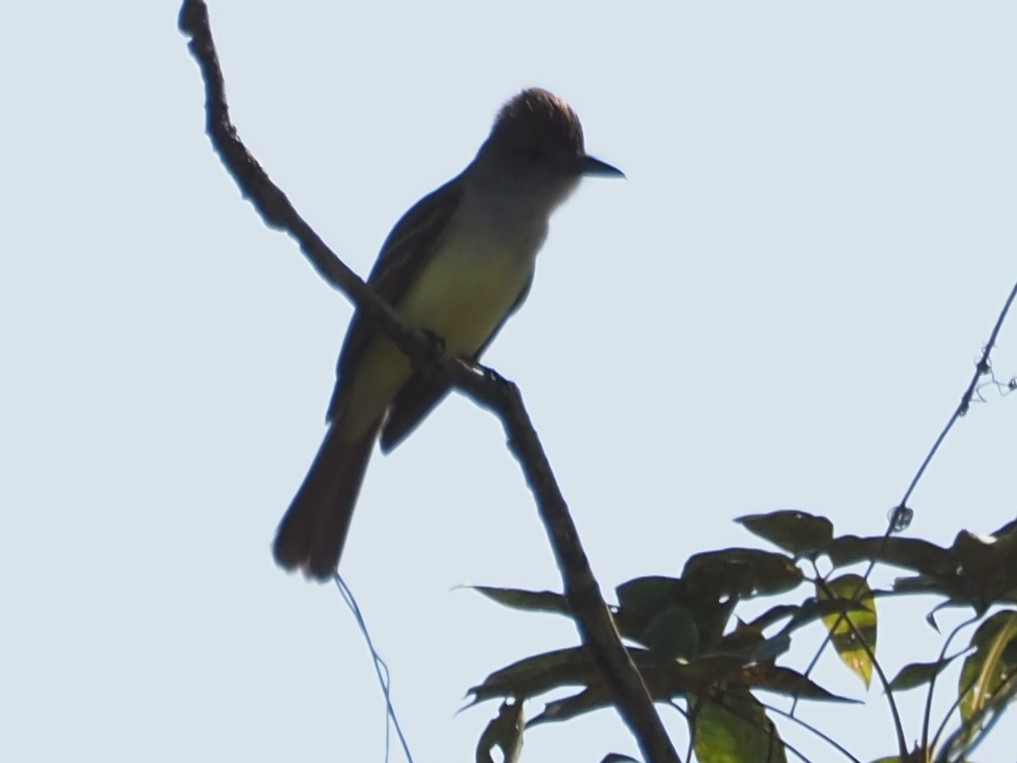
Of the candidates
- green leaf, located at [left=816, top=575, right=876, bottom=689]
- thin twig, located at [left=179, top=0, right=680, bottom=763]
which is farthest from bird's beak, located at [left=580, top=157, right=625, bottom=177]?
green leaf, located at [left=816, top=575, right=876, bottom=689]

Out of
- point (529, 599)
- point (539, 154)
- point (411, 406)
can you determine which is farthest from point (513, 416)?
point (539, 154)

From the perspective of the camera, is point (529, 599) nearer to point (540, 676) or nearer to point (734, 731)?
point (540, 676)

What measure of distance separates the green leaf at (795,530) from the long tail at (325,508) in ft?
Result: 11.4

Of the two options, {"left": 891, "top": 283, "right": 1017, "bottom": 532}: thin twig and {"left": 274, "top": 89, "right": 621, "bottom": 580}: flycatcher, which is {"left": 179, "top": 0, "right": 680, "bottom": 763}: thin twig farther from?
{"left": 274, "top": 89, "right": 621, "bottom": 580}: flycatcher

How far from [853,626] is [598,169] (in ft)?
13.4

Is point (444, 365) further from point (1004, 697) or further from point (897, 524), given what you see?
point (1004, 697)

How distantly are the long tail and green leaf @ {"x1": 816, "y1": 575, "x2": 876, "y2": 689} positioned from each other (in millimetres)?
3340

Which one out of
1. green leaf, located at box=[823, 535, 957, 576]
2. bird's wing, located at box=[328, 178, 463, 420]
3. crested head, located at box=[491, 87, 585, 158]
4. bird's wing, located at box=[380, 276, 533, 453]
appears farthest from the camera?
crested head, located at box=[491, 87, 585, 158]

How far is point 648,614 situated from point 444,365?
1.39 m

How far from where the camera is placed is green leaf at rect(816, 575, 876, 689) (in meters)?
2.38

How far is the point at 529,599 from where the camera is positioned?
8.09 feet

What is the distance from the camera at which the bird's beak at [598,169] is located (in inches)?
248

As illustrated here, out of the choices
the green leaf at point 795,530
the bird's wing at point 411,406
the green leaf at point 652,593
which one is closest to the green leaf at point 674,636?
the green leaf at point 652,593

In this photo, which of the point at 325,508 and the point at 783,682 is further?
the point at 325,508
